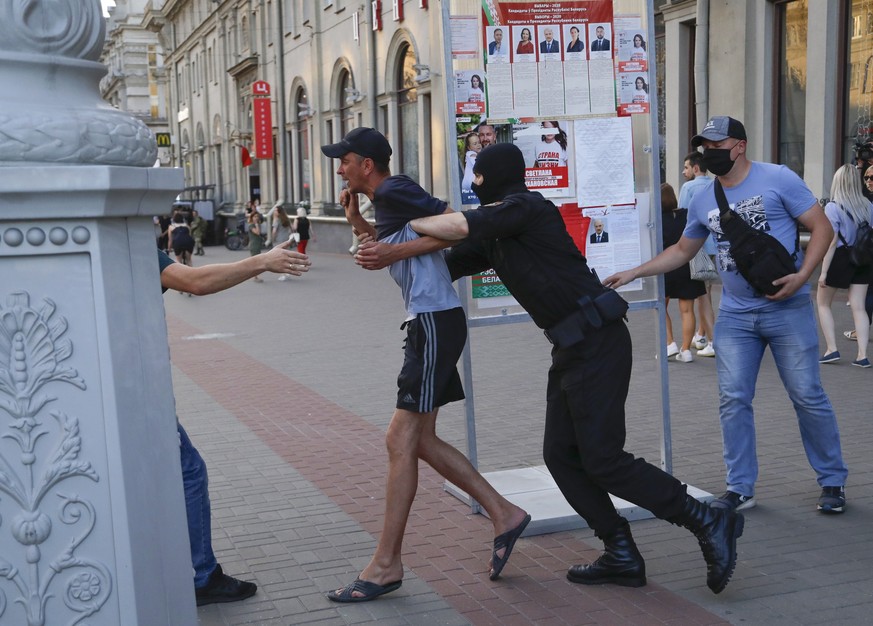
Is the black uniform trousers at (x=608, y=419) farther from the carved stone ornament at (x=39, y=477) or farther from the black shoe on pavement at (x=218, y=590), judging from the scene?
the carved stone ornament at (x=39, y=477)

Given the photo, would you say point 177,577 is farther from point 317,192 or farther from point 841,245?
point 317,192

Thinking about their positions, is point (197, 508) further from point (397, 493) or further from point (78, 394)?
point (78, 394)

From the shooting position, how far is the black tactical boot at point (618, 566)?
4.38 meters

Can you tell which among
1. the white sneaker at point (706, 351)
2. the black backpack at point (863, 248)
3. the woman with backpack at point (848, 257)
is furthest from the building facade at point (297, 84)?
the black backpack at point (863, 248)

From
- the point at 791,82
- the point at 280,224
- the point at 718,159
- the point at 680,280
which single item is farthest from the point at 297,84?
the point at 718,159

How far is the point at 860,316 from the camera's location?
9430mm

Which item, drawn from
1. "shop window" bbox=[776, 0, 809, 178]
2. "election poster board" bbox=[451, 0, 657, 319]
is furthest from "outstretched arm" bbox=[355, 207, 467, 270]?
"shop window" bbox=[776, 0, 809, 178]

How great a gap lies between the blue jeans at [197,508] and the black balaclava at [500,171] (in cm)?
158

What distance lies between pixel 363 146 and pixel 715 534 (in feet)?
6.81

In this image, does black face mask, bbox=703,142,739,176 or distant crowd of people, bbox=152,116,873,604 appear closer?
distant crowd of people, bbox=152,116,873,604

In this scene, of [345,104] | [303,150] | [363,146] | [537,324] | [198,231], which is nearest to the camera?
[363,146]

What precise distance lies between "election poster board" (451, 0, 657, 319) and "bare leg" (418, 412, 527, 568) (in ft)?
3.16

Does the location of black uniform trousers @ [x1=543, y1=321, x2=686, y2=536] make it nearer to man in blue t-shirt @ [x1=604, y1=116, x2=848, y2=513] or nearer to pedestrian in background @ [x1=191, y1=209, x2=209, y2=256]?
man in blue t-shirt @ [x1=604, y1=116, x2=848, y2=513]

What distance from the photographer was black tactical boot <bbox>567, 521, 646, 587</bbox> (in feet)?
14.4
